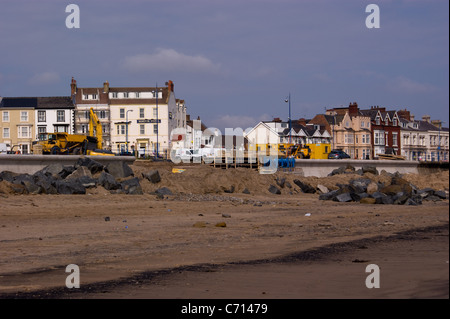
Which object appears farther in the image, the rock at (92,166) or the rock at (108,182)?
the rock at (92,166)

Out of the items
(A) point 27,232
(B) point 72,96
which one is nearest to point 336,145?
(B) point 72,96

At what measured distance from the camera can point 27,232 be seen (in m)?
16.1

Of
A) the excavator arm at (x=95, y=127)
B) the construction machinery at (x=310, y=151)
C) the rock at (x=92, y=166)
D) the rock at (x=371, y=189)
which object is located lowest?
the rock at (x=371, y=189)

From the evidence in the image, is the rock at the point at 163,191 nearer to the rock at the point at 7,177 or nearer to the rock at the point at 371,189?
the rock at the point at 7,177

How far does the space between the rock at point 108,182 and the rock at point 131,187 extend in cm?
37

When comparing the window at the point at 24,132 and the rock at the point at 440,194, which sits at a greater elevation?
the window at the point at 24,132

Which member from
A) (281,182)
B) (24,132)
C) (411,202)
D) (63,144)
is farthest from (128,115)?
(411,202)

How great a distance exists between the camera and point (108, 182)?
28078mm

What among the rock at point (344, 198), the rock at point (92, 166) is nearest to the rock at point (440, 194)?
the rock at point (344, 198)

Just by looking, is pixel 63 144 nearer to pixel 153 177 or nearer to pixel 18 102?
pixel 153 177

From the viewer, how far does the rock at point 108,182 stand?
28.0m

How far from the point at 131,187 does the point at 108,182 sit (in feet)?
3.52
